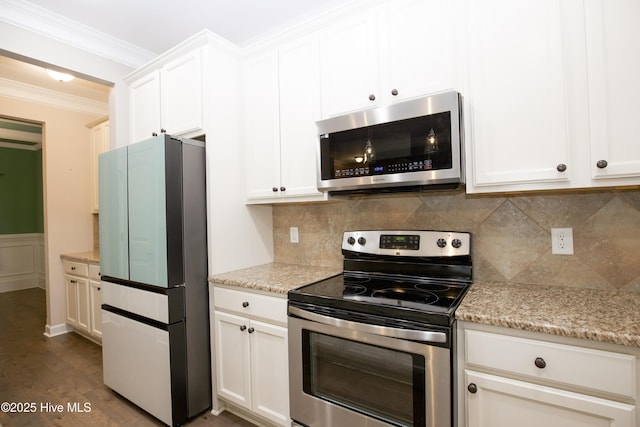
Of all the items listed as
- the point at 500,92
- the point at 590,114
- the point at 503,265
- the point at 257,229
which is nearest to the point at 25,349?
the point at 257,229

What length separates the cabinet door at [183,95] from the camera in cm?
208

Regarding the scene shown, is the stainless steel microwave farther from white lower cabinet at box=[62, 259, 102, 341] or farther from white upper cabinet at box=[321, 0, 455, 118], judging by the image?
white lower cabinet at box=[62, 259, 102, 341]

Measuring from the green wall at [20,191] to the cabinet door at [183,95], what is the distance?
5660 mm

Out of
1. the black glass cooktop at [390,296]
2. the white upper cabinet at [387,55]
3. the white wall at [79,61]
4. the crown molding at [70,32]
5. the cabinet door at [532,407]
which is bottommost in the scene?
the cabinet door at [532,407]

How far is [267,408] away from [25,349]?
9.63 feet

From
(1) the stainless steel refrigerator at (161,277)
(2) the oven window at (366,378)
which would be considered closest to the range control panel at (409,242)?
(2) the oven window at (366,378)

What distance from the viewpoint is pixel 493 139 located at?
1407 mm

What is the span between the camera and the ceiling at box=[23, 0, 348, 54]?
208 cm

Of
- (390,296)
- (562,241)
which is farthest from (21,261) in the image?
(562,241)

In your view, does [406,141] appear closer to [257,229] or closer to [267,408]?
[257,229]

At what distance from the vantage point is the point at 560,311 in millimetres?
1174

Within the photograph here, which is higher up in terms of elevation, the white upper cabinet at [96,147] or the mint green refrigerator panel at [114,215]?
the white upper cabinet at [96,147]

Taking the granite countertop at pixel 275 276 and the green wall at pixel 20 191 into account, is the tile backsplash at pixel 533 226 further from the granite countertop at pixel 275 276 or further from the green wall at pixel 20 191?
the green wall at pixel 20 191

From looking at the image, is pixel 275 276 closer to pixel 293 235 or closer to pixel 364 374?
pixel 293 235
